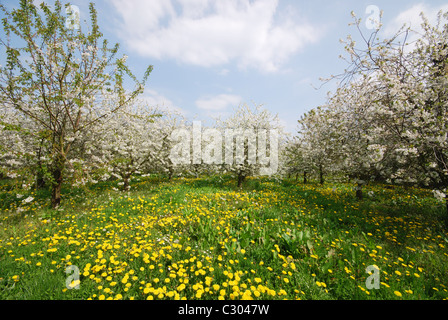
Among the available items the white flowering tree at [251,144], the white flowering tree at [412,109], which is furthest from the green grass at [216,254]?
the white flowering tree at [251,144]

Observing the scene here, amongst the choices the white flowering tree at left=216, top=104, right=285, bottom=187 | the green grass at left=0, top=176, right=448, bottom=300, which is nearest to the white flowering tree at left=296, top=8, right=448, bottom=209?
the green grass at left=0, top=176, right=448, bottom=300

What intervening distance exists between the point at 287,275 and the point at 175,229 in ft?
9.16

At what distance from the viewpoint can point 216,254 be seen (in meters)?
3.75

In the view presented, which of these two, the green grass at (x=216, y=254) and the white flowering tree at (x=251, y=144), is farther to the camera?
the white flowering tree at (x=251, y=144)

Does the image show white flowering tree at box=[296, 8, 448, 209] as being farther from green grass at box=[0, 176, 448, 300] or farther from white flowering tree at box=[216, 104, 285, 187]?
white flowering tree at box=[216, 104, 285, 187]

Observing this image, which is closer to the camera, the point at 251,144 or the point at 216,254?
the point at 216,254

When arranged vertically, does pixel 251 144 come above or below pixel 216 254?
above

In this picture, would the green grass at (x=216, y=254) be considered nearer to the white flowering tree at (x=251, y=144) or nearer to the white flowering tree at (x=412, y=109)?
the white flowering tree at (x=412, y=109)

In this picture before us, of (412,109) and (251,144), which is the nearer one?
(412,109)

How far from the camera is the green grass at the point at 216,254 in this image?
281 cm

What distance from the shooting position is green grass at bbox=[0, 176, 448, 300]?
2.81m

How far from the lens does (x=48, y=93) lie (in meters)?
5.91

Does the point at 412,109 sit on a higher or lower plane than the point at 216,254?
higher
